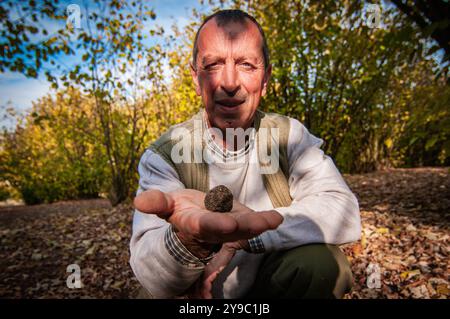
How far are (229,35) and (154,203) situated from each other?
3.18 ft

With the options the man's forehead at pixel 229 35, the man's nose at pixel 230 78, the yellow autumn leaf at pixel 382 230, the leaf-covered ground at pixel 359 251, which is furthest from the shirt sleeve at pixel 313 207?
the yellow autumn leaf at pixel 382 230

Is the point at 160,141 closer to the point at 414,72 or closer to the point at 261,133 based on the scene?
the point at 261,133

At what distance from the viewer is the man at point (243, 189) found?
4.11 feet

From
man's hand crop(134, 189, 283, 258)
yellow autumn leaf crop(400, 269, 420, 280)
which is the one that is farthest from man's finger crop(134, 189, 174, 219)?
yellow autumn leaf crop(400, 269, 420, 280)

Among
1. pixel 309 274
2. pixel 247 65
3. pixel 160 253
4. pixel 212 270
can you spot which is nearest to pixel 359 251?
pixel 309 274

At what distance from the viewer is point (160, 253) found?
45.8 inches

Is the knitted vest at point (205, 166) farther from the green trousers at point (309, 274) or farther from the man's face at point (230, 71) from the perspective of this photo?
the green trousers at point (309, 274)

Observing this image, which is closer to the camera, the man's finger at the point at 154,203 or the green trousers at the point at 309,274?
the man's finger at the point at 154,203

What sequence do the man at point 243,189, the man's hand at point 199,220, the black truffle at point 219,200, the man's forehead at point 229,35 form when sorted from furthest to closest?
the man's forehead at point 229,35 → the man at point 243,189 → the black truffle at point 219,200 → the man's hand at point 199,220

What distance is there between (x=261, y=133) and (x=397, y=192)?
4175 mm

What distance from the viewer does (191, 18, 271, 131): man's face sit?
1.48 meters

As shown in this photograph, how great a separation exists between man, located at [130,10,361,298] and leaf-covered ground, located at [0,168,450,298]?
138 cm

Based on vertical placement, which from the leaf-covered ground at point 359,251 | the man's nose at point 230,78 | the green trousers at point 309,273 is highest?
the man's nose at point 230,78

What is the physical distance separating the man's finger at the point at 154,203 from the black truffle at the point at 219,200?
0.15 m
